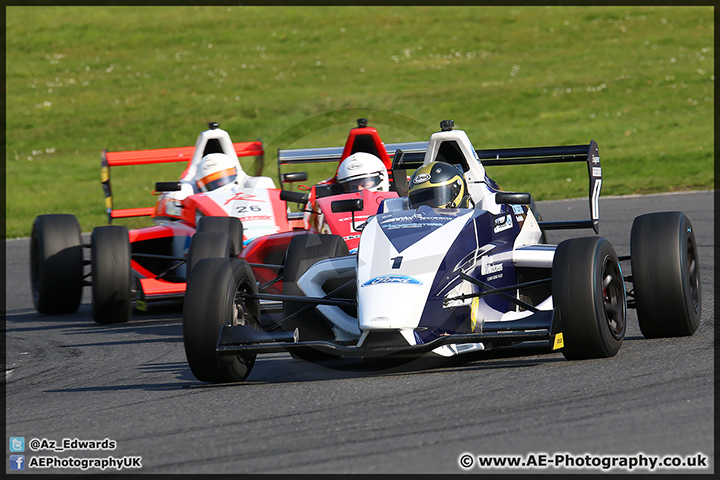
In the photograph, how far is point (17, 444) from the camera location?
5.54 m

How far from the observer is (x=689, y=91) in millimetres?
36781

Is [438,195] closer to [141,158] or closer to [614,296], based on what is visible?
[614,296]

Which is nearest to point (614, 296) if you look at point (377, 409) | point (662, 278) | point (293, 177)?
point (662, 278)

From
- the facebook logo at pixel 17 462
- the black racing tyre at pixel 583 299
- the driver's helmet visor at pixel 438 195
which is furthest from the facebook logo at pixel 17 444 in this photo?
the driver's helmet visor at pixel 438 195

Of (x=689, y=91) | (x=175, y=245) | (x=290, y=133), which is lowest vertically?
(x=175, y=245)

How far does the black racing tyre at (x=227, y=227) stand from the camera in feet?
35.7

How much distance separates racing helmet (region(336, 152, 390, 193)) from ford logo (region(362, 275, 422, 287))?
4315 mm

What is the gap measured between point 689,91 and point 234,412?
33884mm

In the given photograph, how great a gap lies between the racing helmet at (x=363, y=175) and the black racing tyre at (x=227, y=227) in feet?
3.96

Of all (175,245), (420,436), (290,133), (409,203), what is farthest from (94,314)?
(420,436)

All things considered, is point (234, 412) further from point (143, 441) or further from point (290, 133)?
point (290, 133)

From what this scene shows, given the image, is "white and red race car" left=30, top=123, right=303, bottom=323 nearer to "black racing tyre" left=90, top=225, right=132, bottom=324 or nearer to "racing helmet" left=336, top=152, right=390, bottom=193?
"black racing tyre" left=90, top=225, right=132, bottom=324

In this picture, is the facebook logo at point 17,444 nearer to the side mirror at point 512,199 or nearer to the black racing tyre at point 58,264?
the side mirror at point 512,199

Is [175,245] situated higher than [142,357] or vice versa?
[175,245]
